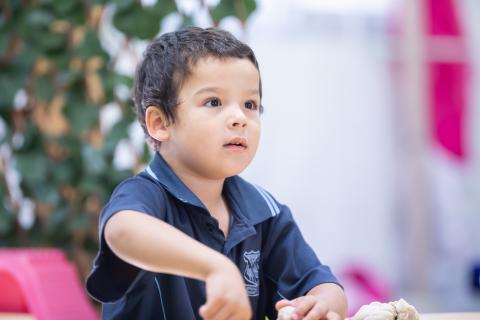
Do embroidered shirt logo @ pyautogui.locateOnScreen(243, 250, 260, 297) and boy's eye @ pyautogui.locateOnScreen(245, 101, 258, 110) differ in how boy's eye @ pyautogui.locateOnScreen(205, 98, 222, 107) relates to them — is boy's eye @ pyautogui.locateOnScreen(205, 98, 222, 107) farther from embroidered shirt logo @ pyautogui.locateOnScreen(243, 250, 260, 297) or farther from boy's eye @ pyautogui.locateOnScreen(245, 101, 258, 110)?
embroidered shirt logo @ pyautogui.locateOnScreen(243, 250, 260, 297)

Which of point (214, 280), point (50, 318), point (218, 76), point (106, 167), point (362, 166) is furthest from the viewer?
point (362, 166)

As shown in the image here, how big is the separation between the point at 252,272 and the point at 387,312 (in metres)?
0.19

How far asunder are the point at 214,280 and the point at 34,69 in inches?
49.6

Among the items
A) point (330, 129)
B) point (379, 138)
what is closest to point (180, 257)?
point (330, 129)

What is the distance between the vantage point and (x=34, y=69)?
1740mm

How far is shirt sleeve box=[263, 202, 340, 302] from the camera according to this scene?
0.88 m

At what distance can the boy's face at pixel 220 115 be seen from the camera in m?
0.80

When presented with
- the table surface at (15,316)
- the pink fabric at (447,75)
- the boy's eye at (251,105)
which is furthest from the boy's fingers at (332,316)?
the pink fabric at (447,75)

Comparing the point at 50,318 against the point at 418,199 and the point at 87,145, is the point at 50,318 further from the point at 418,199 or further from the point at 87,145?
the point at 418,199

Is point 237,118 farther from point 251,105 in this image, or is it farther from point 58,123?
point 58,123

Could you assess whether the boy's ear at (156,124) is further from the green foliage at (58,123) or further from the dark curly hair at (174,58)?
the green foliage at (58,123)

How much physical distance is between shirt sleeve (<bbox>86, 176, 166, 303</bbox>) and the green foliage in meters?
0.86

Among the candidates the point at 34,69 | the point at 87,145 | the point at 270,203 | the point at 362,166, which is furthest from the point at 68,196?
the point at 362,166

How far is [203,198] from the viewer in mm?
866
